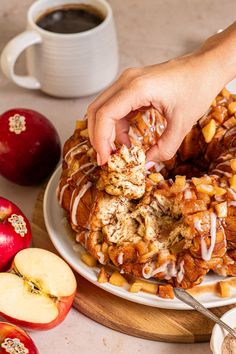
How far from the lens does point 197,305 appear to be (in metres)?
1.53

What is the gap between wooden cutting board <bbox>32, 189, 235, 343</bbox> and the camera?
5.17 feet

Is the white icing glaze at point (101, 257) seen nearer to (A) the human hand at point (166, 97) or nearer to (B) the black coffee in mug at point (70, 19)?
(A) the human hand at point (166, 97)

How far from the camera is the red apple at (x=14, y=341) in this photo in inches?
56.9

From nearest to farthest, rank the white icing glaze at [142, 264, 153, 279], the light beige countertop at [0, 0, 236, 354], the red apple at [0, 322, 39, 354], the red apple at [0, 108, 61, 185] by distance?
the red apple at [0, 322, 39, 354], the white icing glaze at [142, 264, 153, 279], the red apple at [0, 108, 61, 185], the light beige countertop at [0, 0, 236, 354]

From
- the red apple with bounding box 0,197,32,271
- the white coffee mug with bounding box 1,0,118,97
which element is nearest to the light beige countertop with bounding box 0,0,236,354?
the white coffee mug with bounding box 1,0,118,97

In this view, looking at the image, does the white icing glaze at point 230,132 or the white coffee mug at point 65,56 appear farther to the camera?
the white coffee mug at point 65,56

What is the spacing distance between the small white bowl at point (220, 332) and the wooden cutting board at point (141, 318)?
0.06 metres

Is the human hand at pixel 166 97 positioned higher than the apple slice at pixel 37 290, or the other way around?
the human hand at pixel 166 97

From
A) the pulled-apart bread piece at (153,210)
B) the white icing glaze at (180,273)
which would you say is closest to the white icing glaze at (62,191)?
the pulled-apart bread piece at (153,210)

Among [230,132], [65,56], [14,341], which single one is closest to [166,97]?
[230,132]

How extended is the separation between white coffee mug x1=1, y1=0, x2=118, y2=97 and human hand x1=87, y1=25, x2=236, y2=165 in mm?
581

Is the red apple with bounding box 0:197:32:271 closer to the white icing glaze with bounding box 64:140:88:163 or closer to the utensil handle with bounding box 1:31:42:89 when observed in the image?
the white icing glaze with bounding box 64:140:88:163

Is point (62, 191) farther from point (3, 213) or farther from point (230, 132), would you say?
point (230, 132)

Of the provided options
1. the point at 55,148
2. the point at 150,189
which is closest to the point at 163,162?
the point at 150,189
